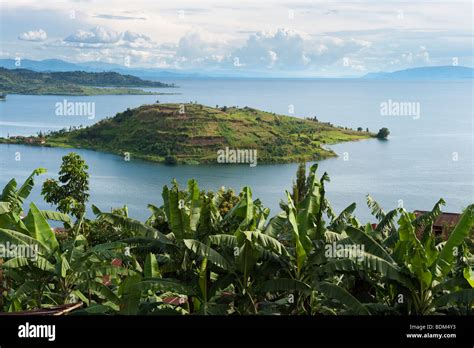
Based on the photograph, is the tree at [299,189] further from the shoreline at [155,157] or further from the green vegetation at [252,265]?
the shoreline at [155,157]

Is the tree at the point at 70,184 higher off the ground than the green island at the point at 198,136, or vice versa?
the green island at the point at 198,136

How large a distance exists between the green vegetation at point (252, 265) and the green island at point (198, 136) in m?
37.5

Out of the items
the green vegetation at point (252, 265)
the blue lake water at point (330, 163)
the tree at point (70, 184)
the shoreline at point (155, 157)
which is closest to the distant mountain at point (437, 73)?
the blue lake water at point (330, 163)

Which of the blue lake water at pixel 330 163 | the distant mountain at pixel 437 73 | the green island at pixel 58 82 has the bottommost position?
the blue lake water at pixel 330 163

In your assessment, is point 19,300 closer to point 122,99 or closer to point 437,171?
point 437,171

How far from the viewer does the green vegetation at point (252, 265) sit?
22.2 ft

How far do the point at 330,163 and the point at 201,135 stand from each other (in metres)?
10.7

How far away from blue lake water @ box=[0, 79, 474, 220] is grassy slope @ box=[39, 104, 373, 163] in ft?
3.64

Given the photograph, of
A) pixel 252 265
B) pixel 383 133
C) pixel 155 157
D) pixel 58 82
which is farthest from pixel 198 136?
pixel 252 265

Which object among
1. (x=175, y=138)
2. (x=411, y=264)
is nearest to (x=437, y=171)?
(x=175, y=138)

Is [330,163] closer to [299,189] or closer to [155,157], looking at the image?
[155,157]

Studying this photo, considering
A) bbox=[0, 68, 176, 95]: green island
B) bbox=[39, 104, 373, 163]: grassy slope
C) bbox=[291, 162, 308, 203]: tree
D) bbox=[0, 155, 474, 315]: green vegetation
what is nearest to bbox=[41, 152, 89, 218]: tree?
bbox=[291, 162, 308, 203]: tree

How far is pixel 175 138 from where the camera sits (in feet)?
164

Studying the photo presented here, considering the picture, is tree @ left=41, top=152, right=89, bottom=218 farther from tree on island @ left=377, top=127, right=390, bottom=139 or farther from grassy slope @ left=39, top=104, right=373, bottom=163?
Result: tree on island @ left=377, top=127, right=390, bottom=139
